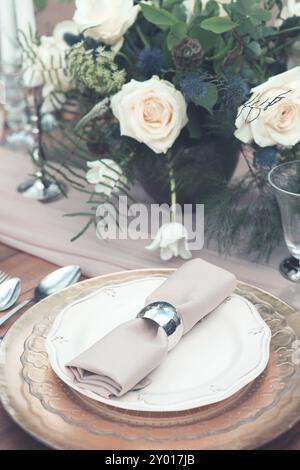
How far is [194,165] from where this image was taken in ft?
3.00

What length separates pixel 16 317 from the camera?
74cm

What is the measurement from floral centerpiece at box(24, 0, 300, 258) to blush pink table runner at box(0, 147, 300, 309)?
0.04 metres

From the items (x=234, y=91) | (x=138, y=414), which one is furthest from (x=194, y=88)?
(x=138, y=414)

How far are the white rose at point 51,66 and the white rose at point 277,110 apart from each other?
0.34m

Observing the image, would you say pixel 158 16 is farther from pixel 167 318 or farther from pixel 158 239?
pixel 167 318

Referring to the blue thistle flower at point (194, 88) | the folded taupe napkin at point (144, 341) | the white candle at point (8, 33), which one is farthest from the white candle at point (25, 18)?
the folded taupe napkin at point (144, 341)

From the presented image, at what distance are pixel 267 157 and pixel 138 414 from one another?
403 millimetres

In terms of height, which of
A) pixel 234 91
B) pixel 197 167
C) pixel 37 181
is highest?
pixel 234 91

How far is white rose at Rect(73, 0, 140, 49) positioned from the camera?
888 millimetres

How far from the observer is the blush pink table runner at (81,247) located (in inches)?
32.9

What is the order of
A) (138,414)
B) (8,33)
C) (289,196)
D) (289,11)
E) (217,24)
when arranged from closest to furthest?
(138,414)
(289,196)
(217,24)
(289,11)
(8,33)

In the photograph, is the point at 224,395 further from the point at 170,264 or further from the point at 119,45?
the point at 119,45

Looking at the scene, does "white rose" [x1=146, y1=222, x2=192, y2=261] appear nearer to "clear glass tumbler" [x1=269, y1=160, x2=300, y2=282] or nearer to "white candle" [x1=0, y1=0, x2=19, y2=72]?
"clear glass tumbler" [x1=269, y1=160, x2=300, y2=282]

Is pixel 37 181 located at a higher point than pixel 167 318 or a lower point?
lower
